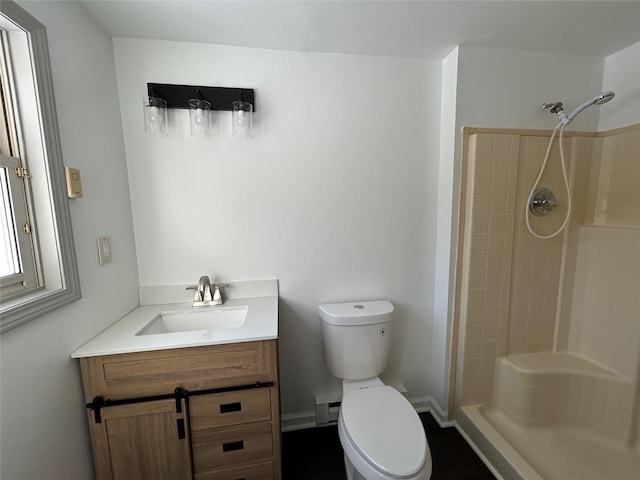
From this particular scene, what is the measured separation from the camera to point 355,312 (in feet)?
4.65

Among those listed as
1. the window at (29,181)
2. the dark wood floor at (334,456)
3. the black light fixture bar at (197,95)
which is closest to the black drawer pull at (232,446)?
the dark wood floor at (334,456)

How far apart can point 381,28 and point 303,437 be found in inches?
87.8

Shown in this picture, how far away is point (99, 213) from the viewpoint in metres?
1.14

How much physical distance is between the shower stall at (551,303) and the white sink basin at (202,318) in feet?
4.10

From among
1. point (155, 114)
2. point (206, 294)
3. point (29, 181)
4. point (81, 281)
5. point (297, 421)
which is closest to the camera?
point (29, 181)

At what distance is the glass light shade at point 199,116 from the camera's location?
1274 millimetres

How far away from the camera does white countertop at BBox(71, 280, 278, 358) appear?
1004mm

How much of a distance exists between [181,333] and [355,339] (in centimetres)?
84

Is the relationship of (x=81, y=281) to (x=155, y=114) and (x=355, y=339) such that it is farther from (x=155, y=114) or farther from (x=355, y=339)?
(x=355, y=339)

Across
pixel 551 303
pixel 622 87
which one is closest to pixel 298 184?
pixel 551 303

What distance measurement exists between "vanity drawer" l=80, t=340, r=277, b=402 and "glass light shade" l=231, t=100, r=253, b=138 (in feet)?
3.39

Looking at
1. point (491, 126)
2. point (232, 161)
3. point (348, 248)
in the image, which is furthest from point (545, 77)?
point (232, 161)

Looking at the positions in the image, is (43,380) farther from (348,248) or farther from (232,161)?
(348,248)

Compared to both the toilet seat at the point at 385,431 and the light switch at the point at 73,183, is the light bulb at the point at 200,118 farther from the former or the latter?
the toilet seat at the point at 385,431
